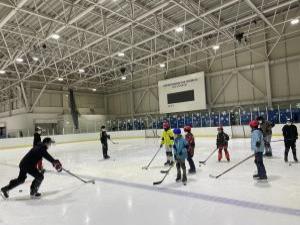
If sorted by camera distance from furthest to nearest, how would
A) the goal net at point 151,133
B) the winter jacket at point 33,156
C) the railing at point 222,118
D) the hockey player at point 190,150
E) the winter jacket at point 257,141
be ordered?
the goal net at point 151,133
the railing at point 222,118
the hockey player at point 190,150
the winter jacket at point 257,141
the winter jacket at point 33,156

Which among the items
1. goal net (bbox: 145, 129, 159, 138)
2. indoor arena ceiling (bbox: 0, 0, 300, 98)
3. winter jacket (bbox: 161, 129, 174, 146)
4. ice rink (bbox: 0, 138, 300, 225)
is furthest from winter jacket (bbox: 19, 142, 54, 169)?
goal net (bbox: 145, 129, 159, 138)

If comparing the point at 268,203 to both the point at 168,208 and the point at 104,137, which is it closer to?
the point at 168,208

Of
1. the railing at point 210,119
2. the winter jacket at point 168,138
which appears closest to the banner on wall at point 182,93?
the railing at point 210,119

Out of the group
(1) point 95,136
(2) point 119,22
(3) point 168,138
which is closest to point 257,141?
(3) point 168,138

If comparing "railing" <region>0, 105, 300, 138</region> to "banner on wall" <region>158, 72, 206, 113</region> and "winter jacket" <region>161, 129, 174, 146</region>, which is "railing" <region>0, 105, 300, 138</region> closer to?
"banner on wall" <region>158, 72, 206, 113</region>

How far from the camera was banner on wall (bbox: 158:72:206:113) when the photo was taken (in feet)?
79.9

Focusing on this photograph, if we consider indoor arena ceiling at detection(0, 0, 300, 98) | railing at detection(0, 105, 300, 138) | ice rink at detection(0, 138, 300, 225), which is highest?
indoor arena ceiling at detection(0, 0, 300, 98)

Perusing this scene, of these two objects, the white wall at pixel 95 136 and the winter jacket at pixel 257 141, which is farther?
the white wall at pixel 95 136

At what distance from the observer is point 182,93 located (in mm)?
25562

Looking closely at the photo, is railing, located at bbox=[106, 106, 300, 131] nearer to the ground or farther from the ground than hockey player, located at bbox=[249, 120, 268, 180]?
farther from the ground

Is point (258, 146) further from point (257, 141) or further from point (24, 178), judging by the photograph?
point (24, 178)

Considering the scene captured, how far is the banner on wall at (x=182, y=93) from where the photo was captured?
24.4 metres

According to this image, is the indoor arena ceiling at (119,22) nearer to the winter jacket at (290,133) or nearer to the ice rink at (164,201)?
the winter jacket at (290,133)

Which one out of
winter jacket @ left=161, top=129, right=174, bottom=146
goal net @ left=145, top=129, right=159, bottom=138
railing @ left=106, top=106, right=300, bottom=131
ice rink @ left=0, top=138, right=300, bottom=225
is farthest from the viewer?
goal net @ left=145, top=129, right=159, bottom=138
